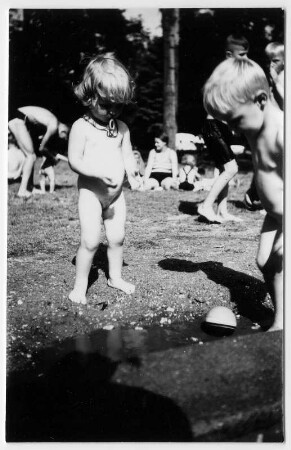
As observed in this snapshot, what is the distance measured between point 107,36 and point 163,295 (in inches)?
49.3

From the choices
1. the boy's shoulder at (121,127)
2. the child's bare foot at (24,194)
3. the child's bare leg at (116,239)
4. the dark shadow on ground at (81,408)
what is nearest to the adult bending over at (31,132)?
the child's bare foot at (24,194)

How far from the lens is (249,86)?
2.06 m

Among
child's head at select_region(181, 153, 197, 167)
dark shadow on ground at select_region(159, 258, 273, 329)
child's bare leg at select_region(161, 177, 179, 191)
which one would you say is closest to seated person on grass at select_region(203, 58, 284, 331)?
dark shadow on ground at select_region(159, 258, 273, 329)

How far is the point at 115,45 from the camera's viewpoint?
277 cm

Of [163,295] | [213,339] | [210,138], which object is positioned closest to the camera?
[213,339]

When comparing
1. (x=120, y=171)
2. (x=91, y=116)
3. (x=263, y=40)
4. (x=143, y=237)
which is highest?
(x=263, y=40)

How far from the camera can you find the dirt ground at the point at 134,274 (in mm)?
2334

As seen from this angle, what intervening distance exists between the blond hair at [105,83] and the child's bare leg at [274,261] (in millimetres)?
812

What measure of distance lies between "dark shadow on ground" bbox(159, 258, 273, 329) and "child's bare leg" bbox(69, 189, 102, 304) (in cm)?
48

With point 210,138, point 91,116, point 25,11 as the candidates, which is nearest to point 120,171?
point 91,116

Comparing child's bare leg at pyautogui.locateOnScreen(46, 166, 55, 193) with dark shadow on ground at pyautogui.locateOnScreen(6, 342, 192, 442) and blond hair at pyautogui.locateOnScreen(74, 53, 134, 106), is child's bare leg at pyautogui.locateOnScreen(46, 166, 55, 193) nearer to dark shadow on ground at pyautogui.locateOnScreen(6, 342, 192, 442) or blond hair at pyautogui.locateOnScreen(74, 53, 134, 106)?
blond hair at pyautogui.locateOnScreen(74, 53, 134, 106)

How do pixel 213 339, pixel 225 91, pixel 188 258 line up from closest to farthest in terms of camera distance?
pixel 225 91
pixel 213 339
pixel 188 258

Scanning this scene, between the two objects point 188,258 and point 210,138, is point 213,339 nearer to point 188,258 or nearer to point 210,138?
point 188,258

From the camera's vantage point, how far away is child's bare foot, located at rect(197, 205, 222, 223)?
11.5 ft
